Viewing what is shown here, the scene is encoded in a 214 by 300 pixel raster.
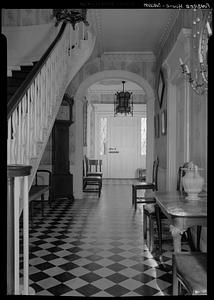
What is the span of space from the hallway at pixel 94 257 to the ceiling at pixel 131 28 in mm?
3684

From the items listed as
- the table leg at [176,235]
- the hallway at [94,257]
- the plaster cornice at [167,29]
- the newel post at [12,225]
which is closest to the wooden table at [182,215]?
the table leg at [176,235]

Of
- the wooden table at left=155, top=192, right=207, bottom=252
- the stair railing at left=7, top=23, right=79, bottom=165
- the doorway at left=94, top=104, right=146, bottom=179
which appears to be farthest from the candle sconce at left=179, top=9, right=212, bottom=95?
the doorway at left=94, top=104, right=146, bottom=179

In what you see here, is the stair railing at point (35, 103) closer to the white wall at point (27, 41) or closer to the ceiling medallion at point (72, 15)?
the ceiling medallion at point (72, 15)

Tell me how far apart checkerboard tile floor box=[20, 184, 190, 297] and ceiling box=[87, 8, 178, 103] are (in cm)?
368

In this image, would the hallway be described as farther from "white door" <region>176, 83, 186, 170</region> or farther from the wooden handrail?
the wooden handrail

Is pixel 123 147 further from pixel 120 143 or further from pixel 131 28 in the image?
pixel 131 28

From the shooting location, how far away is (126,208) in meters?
7.55

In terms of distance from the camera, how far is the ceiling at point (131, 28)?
243 inches

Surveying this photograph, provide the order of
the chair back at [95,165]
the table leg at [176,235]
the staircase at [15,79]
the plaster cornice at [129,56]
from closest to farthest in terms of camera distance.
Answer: the table leg at [176,235]
the staircase at [15,79]
the plaster cornice at [129,56]
the chair back at [95,165]

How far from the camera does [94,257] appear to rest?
4.21 m

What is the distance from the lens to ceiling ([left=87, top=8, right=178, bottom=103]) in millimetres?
6180

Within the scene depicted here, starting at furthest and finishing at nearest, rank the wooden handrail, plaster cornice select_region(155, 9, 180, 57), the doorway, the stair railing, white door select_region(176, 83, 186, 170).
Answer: the doorway < white door select_region(176, 83, 186, 170) < plaster cornice select_region(155, 9, 180, 57) < the stair railing < the wooden handrail
